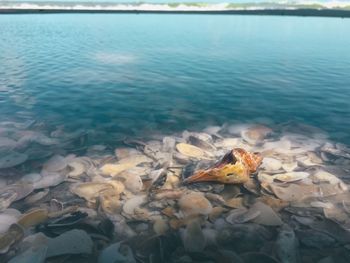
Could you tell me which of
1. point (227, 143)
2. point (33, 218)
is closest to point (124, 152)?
point (227, 143)

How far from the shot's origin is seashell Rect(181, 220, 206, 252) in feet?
24.9

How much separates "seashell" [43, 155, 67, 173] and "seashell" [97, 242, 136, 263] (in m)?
4.00

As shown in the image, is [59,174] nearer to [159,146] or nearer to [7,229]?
[7,229]

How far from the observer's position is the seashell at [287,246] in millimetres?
7312

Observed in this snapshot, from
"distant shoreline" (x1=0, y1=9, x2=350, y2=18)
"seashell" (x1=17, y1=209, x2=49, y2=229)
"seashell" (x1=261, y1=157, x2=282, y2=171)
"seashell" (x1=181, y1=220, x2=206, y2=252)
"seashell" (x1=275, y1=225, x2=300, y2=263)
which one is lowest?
"distant shoreline" (x1=0, y1=9, x2=350, y2=18)

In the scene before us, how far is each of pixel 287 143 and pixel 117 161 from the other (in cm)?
587

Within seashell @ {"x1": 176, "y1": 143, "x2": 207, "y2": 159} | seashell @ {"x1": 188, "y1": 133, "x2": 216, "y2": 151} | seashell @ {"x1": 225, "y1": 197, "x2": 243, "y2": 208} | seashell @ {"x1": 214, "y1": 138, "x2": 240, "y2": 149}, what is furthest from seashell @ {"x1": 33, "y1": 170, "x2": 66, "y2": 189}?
seashell @ {"x1": 214, "y1": 138, "x2": 240, "y2": 149}

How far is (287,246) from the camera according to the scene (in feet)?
25.0

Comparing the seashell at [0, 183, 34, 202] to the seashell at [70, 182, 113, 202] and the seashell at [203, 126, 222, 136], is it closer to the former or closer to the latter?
the seashell at [70, 182, 113, 202]

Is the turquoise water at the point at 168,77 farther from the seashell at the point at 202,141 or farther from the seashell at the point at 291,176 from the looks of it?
the seashell at the point at 291,176

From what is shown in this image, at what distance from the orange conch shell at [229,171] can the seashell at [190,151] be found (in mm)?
1221

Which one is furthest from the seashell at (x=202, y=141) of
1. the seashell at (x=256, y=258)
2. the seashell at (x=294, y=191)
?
the seashell at (x=256, y=258)

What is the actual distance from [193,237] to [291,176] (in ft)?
12.7

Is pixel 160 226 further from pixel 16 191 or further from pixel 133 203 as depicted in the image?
pixel 16 191
